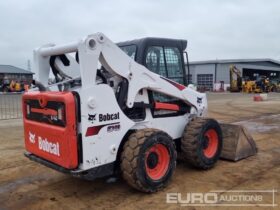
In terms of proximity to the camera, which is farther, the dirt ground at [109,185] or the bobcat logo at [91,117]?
the dirt ground at [109,185]

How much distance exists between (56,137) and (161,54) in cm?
223

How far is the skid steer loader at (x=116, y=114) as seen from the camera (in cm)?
387

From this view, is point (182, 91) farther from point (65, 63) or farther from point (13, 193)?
point (13, 193)

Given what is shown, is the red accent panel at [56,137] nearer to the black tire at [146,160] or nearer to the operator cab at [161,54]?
the black tire at [146,160]

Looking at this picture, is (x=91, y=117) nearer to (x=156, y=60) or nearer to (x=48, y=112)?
(x=48, y=112)

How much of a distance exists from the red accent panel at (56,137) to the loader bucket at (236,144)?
10.9ft

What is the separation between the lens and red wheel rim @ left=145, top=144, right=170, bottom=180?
4.48 metres

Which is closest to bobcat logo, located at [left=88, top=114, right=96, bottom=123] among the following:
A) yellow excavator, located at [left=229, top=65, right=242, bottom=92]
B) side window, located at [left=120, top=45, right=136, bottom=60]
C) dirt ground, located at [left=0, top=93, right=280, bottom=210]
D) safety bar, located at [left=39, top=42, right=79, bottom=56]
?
safety bar, located at [left=39, top=42, right=79, bottom=56]

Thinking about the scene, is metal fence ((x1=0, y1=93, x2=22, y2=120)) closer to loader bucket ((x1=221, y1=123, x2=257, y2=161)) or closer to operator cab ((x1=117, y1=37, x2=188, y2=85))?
operator cab ((x1=117, y1=37, x2=188, y2=85))

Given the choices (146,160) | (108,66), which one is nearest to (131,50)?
(108,66)

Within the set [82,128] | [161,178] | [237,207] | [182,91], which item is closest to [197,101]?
[182,91]

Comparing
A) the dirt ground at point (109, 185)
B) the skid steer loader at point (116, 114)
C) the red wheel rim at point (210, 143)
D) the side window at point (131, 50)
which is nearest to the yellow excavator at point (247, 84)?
the dirt ground at point (109, 185)

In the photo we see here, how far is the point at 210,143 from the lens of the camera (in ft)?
18.6

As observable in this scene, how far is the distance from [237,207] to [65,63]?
322 centimetres
